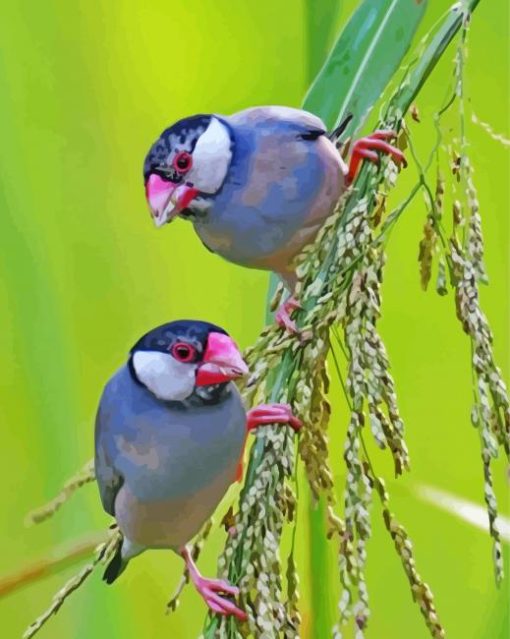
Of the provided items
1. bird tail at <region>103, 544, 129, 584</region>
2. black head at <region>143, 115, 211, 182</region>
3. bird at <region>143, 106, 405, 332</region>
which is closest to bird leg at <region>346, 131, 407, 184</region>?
bird at <region>143, 106, 405, 332</region>

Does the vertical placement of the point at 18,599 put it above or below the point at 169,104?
below

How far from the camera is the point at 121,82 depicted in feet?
2.75

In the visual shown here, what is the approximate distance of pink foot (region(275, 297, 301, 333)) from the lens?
711 millimetres

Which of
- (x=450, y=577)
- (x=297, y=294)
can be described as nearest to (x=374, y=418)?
(x=297, y=294)

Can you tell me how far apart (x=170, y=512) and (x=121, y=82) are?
1.18 feet

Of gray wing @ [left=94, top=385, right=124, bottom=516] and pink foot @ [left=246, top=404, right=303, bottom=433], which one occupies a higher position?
pink foot @ [left=246, top=404, right=303, bottom=433]

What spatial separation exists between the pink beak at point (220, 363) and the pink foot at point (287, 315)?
0.04 m

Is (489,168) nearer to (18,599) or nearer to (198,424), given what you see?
(198,424)

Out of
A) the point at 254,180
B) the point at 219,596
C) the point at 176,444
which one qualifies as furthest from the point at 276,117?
the point at 219,596

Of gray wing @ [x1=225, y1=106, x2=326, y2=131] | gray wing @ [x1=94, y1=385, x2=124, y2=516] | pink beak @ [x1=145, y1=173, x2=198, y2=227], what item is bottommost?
gray wing @ [x1=94, y1=385, x2=124, y2=516]

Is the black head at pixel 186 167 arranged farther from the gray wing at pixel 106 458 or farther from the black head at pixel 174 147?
the gray wing at pixel 106 458

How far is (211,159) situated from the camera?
74 cm

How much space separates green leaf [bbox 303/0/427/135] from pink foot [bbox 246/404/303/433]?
238 mm

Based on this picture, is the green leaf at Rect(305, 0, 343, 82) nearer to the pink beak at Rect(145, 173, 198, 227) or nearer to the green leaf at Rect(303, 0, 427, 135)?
the green leaf at Rect(303, 0, 427, 135)
